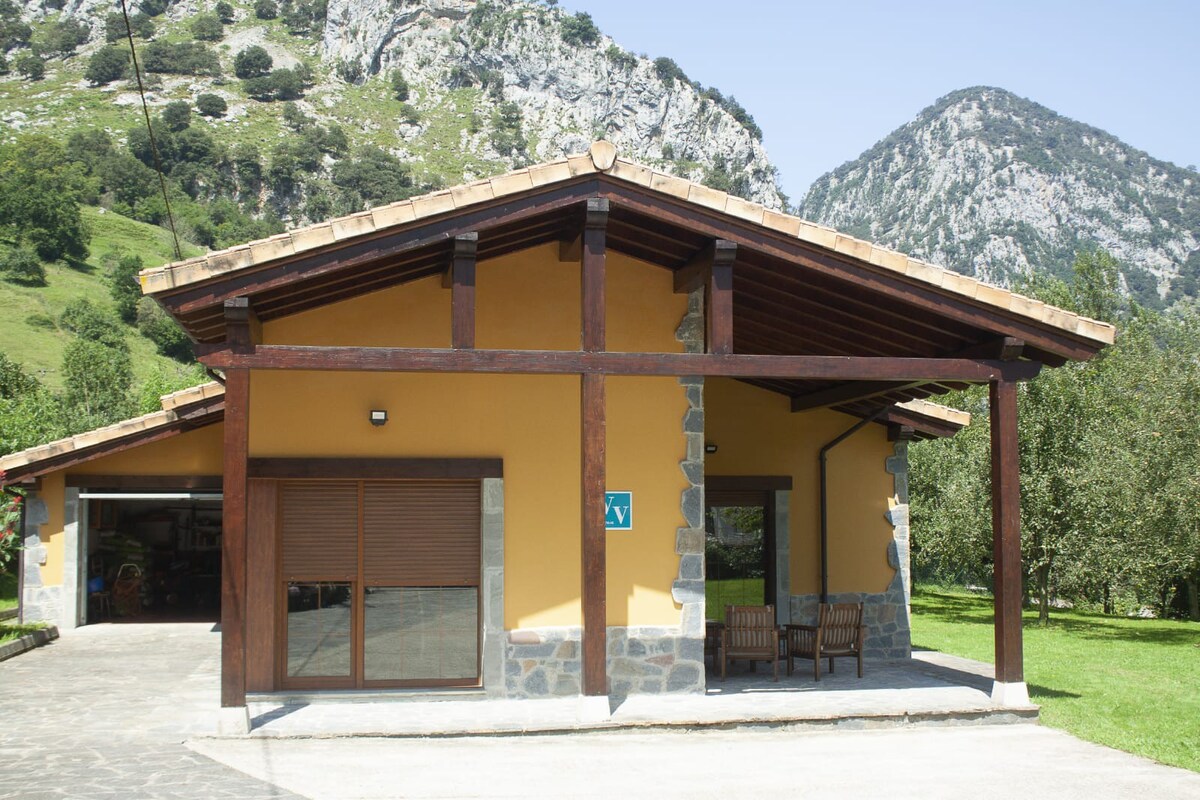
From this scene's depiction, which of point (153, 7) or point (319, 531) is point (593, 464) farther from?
point (153, 7)

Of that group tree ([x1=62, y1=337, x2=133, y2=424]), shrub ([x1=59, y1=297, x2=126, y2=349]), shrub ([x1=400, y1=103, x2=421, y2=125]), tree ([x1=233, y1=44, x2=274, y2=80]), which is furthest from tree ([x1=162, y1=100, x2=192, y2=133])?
tree ([x1=62, y1=337, x2=133, y2=424])

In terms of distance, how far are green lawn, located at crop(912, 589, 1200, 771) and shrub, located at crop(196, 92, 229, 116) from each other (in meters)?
88.7

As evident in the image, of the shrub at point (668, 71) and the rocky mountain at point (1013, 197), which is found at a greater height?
the shrub at point (668, 71)

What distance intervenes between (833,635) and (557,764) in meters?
4.62

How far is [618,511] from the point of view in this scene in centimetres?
997

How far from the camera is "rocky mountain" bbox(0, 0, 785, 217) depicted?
315 ft

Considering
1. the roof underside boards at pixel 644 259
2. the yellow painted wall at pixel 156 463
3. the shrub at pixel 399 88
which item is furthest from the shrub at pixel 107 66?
the roof underside boards at pixel 644 259

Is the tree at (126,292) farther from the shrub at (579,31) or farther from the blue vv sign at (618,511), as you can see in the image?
the shrub at (579,31)

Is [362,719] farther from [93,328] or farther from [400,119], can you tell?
[400,119]

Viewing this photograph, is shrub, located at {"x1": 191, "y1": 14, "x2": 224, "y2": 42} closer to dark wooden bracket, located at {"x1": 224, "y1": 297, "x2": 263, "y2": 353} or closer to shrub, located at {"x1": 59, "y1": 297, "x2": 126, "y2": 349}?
shrub, located at {"x1": 59, "y1": 297, "x2": 126, "y2": 349}

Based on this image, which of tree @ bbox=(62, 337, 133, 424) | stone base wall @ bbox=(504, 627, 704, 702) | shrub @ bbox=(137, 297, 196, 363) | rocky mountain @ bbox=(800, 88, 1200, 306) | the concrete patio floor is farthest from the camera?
rocky mountain @ bbox=(800, 88, 1200, 306)

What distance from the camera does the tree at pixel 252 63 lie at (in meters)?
103

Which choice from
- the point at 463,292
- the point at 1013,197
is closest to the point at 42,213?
the point at 463,292

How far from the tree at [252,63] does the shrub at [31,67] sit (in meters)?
16.8
